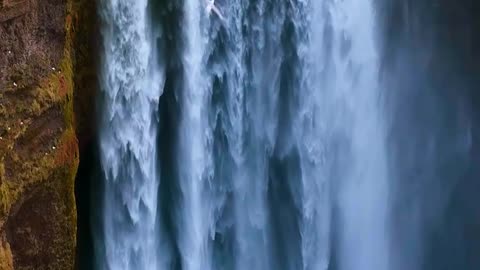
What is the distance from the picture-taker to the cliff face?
342 cm

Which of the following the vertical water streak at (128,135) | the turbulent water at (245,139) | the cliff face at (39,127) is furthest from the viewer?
the turbulent water at (245,139)

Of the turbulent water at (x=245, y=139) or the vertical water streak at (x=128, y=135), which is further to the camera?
the turbulent water at (x=245, y=139)

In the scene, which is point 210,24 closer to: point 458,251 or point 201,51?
point 201,51

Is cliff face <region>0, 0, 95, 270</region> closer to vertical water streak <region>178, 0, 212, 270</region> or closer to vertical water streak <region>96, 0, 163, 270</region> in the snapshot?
vertical water streak <region>96, 0, 163, 270</region>

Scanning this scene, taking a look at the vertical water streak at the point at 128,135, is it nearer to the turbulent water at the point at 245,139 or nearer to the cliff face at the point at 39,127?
the turbulent water at the point at 245,139

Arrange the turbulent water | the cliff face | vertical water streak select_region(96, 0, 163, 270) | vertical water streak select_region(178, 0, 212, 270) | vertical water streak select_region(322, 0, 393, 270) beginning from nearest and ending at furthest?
the cliff face → vertical water streak select_region(96, 0, 163, 270) → the turbulent water → vertical water streak select_region(178, 0, 212, 270) → vertical water streak select_region(322, 0, 393, 270)

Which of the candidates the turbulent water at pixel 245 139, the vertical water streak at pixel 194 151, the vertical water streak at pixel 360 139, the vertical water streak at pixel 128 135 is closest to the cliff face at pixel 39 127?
the vertical water streak at pixel 128 135

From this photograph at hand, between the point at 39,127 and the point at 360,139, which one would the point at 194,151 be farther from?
the point at 360,139

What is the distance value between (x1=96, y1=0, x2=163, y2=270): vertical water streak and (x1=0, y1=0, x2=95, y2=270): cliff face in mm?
159

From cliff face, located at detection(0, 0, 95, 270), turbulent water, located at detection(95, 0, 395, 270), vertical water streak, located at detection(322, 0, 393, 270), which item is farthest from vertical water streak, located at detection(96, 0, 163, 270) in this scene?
vertical water streak, located at detection(322, 0, 393, 270)

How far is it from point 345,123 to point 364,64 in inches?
16.7

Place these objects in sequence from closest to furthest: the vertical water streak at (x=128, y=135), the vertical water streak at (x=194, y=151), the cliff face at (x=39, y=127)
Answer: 1. the cliff face at (x=39, y=127)
2. the vertical water streak at (x=128, y=135)
3. the vertical water streak at (x=194, y=151)

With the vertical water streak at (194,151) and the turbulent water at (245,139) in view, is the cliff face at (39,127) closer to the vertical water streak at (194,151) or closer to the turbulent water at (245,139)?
the turbulent water at (245,139)

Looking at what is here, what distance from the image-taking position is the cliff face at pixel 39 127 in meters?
3.42
